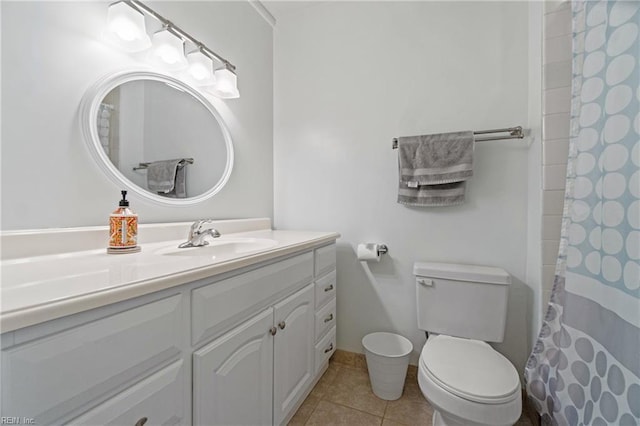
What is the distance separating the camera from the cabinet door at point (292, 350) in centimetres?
107

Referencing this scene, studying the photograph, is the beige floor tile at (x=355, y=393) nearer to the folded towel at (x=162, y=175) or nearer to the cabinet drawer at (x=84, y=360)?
the cabinet drawer at (x=84, y=360)

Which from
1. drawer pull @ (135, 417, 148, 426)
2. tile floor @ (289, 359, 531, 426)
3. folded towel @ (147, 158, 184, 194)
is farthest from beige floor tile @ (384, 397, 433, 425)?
folded towel @ (147, 158, 184, 194)

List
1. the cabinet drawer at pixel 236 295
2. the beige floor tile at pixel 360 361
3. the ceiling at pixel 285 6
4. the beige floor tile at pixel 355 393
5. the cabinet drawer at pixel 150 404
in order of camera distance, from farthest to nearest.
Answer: the ceiling at pixel 285 6 < the beige floor tile at pixel 360 361 < the beige floor tile at pixel 355 393 < the cabinet drawer at pixel 236 295 < the cabinet drawer at pixel 150 404

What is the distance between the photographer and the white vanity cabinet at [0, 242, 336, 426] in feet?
1.43

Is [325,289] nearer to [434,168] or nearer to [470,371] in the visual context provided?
[470,371]

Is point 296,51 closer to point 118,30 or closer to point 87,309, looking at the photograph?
point 118,30

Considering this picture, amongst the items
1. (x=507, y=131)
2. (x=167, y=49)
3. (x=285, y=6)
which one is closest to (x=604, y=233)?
(x=507, y=131)

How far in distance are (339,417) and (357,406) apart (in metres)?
0.13

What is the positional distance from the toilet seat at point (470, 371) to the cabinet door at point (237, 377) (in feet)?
2.14

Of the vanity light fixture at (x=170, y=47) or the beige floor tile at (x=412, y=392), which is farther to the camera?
the beige floor tile at (x=412, y=392)

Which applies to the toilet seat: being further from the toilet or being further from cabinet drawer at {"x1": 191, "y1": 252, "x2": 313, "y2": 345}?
cabinet drawer at {"x1": 191, "y1": 252, "x2": 313, "y2": 345}

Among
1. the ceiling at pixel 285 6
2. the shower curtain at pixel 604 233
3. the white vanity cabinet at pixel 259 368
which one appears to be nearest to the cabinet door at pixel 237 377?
the white vanity cabinet at pixel 259 368

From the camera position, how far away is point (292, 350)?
3.84 feet

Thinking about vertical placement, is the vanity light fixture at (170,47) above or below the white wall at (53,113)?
above
